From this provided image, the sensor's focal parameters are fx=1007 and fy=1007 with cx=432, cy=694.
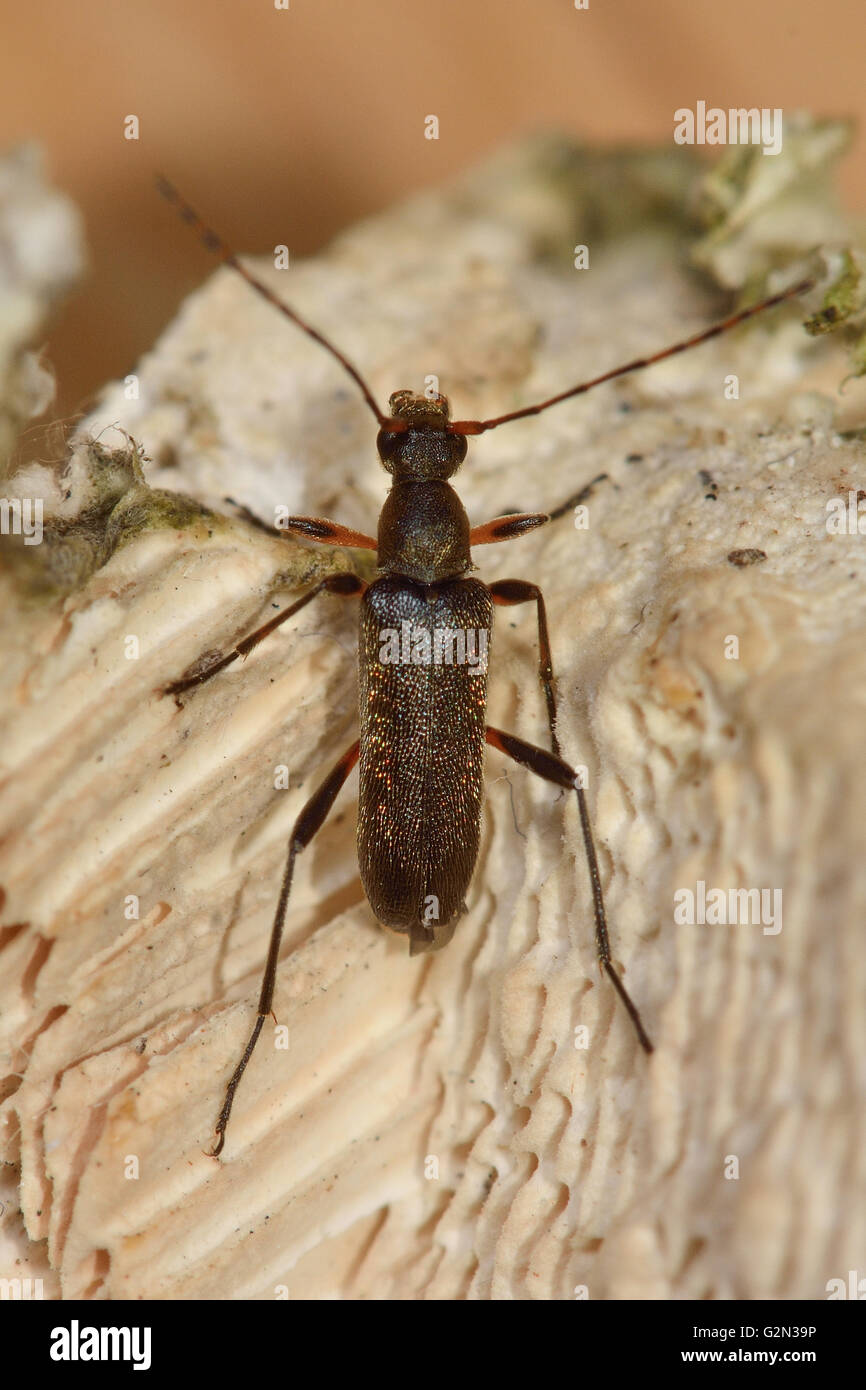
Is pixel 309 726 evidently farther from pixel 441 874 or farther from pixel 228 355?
pixel 228 355

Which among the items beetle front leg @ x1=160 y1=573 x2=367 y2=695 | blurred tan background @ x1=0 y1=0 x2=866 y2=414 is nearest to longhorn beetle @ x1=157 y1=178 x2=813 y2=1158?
beetle front leg @ x1=160 y1=573 x2=367 y2=695

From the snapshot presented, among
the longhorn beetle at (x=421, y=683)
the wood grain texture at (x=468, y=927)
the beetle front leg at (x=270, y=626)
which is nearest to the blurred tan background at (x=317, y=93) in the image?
the longhorn beetle at (x=421, y=683)

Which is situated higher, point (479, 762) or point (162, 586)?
point (162, 586)

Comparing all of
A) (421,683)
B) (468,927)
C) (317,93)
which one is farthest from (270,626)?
(317,93)

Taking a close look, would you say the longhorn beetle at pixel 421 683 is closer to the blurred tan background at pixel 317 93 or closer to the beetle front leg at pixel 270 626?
the beetle front leg at pixel 270 626

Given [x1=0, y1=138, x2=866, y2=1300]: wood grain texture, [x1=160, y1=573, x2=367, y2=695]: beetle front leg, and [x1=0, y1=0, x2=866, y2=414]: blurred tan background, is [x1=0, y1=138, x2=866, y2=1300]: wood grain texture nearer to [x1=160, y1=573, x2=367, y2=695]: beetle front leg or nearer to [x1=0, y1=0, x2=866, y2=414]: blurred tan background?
[x1=160, y1=573, x2=367, y2=695]: beetle front leg

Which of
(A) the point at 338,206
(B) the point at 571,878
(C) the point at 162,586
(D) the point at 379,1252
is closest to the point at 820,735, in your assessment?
(B) the point at 571,878
